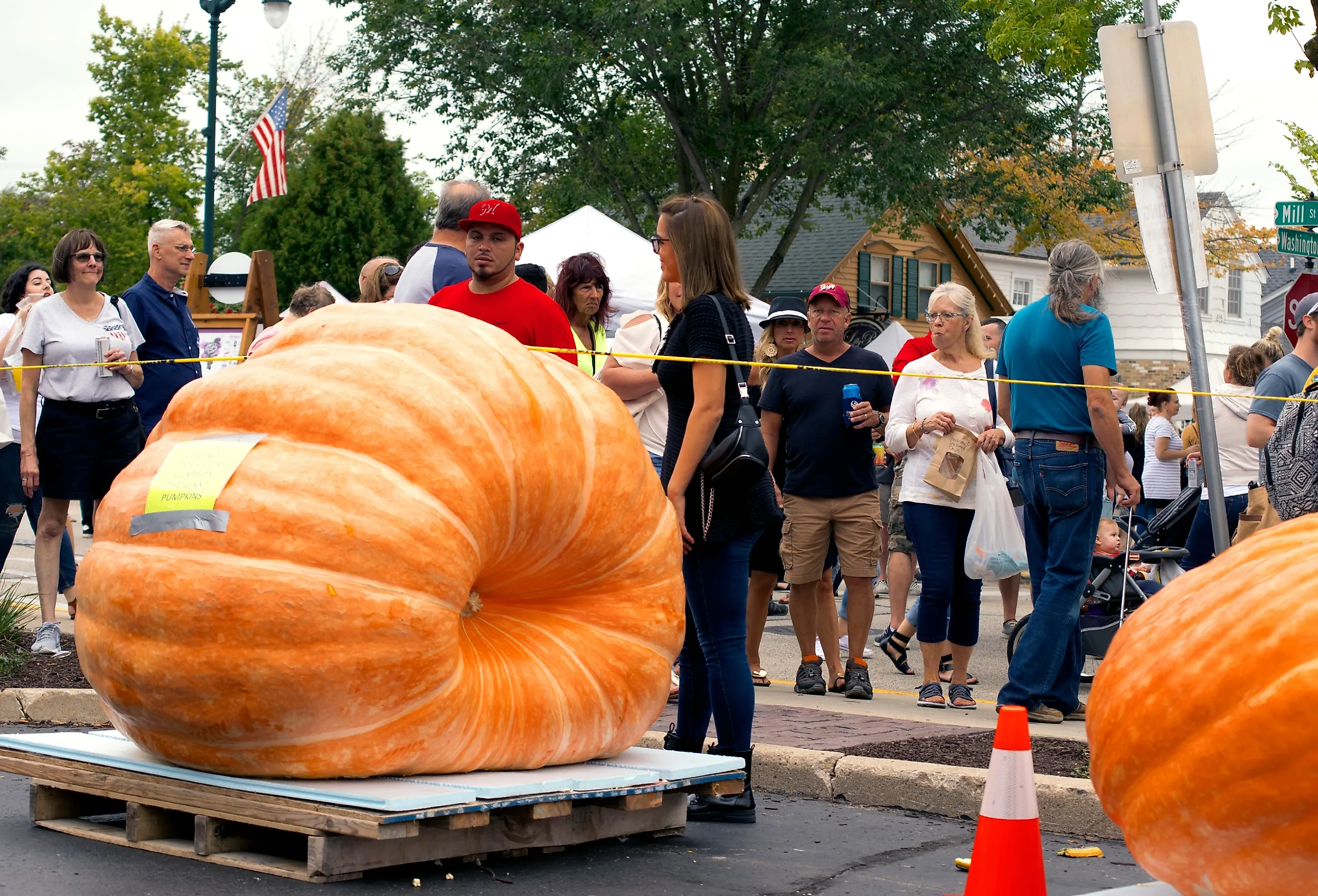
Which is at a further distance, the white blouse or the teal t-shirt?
the white blouse

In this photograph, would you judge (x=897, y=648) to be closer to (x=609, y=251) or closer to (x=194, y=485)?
(x=194, y=485)

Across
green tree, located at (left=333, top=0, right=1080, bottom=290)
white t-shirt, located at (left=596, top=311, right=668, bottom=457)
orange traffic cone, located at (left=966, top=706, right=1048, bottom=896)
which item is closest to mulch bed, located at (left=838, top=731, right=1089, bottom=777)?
orange traffic cone, located at (left=966, top=706, right=1048, bottom=896)

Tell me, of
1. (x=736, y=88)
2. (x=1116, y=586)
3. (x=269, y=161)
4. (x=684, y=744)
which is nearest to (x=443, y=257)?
(x=684, y=744)

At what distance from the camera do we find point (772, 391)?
26.1 ft

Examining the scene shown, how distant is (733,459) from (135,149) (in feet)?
126

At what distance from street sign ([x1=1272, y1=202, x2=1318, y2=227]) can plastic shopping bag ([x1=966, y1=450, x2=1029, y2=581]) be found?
4772 millimetres

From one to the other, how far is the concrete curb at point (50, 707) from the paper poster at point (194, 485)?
9.12ft

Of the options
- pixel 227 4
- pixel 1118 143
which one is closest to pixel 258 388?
pixel 1118 143

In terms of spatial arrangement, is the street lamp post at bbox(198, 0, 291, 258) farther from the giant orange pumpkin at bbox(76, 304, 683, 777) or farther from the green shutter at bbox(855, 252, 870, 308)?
the green shutter at bbox(855, 252, 870, 308)

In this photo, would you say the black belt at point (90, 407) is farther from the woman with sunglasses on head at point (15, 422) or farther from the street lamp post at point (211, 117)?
the street lamp post at point (211, 117)

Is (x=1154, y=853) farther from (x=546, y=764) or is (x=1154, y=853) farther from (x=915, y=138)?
(x=915, y=138)

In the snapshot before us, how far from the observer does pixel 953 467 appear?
24.1ft

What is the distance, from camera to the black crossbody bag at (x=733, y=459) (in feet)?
16.5

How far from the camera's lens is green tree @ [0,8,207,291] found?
39094 millimetres
